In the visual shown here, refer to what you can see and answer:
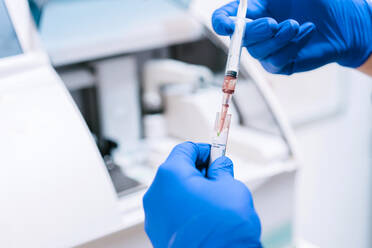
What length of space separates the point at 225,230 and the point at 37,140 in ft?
0.98

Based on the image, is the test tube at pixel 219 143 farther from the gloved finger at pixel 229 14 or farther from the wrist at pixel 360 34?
the wrist at pixel 360 34

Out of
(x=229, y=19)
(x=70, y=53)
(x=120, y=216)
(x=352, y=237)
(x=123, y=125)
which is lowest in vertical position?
(x=352, y=237)

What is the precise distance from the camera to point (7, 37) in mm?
661

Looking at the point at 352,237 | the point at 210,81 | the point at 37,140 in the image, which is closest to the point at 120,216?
the point at 37,140

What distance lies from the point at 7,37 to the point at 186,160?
0.38 m

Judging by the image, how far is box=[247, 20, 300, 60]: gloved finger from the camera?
63 centimetres

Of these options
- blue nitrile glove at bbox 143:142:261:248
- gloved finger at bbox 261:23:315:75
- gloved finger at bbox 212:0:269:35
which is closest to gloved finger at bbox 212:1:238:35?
gloved finger at bbox 212:0:269:35

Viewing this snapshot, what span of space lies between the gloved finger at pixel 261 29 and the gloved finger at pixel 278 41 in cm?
1

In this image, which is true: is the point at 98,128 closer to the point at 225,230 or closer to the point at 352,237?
the point at 225,230

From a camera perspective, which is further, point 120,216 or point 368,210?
point 368,210

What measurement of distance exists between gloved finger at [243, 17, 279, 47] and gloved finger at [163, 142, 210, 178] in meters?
0.19

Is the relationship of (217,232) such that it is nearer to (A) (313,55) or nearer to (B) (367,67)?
(A) (313,55)

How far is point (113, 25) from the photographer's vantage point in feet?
3.05

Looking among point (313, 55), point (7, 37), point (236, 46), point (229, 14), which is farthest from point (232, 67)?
point (7, 37)
